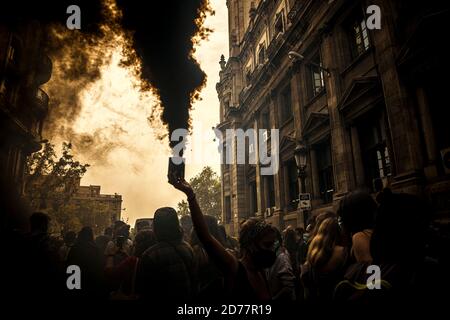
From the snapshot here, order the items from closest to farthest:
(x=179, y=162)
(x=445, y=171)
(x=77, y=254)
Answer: (x=179, y=162) < (x=77, y=254) < (x=445, y=171)

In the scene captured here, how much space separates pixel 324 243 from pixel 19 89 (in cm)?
1634

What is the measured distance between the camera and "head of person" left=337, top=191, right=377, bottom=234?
105 inches

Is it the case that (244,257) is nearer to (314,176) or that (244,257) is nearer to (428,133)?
(428,133)

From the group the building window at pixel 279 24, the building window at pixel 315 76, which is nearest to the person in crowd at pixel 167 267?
the building window at pixel 315 76

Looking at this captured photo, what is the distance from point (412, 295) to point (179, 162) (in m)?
1.82

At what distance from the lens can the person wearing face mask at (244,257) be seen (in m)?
1.93

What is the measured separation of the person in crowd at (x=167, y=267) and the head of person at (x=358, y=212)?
1.72 metres

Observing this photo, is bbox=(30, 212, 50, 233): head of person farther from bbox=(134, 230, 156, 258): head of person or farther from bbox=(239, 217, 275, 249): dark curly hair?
bbox=(239, 217, 275, 249): dark curly hair

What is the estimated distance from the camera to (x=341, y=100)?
1108 centimetres

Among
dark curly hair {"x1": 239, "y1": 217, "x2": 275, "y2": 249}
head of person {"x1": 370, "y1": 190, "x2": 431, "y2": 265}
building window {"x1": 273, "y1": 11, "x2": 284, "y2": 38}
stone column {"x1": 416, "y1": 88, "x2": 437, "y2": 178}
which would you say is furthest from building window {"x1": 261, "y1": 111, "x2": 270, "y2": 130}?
head of person {"x1": 370, "y1": 190, "x2": 431, "y2": 265}

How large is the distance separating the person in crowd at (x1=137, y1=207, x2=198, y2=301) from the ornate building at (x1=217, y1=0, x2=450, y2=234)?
6.80 metres

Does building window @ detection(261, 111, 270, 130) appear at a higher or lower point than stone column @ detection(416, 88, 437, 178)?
higher
